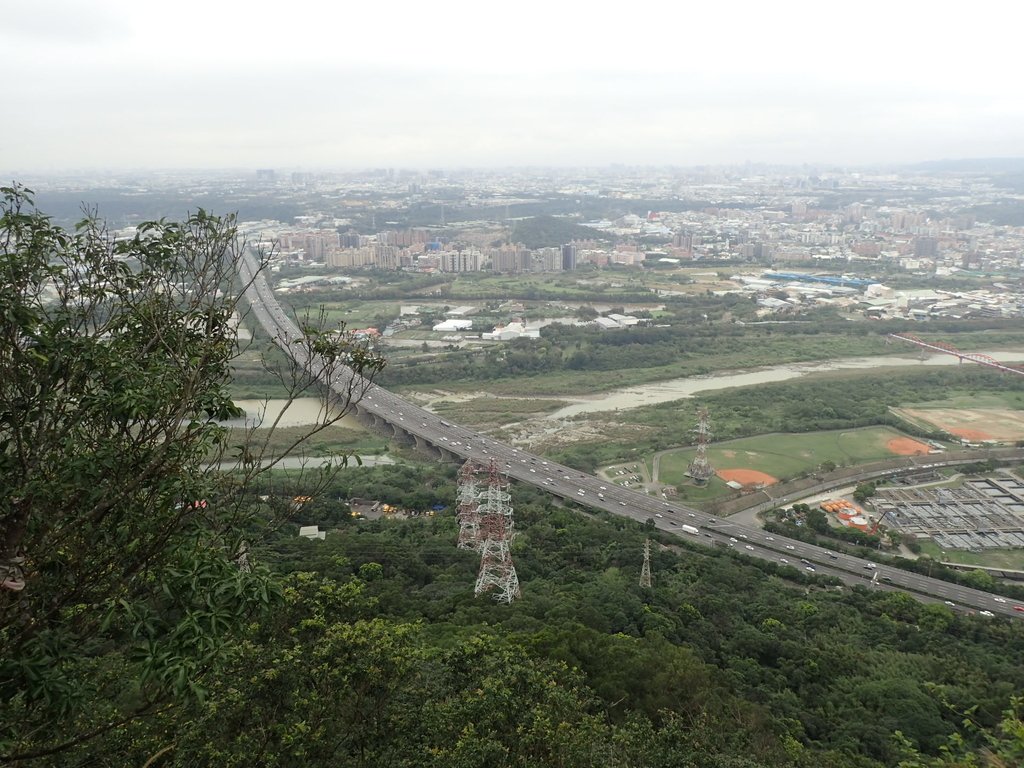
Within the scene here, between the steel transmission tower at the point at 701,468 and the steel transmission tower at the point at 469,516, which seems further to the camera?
the steel transmission tower at the point at 701,468

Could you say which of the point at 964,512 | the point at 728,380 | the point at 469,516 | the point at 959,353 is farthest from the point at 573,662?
the point at 959,353

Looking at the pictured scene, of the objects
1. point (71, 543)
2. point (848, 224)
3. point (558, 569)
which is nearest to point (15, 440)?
point (71, 543)

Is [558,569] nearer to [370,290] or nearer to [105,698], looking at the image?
[105,698]

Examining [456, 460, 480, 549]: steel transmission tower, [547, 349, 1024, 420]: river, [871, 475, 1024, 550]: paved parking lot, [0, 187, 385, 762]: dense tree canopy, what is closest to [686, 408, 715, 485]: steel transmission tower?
[871, 475, 1024, 550]: paved parking lot

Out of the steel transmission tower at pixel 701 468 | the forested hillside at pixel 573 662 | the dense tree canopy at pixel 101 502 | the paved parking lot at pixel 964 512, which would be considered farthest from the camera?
the steel transmission tower at pixel 701 468

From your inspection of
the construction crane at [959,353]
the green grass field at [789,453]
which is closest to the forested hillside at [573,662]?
the green grass field at [789,453]

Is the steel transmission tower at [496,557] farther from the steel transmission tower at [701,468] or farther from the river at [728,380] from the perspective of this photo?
the river at [728,380]
